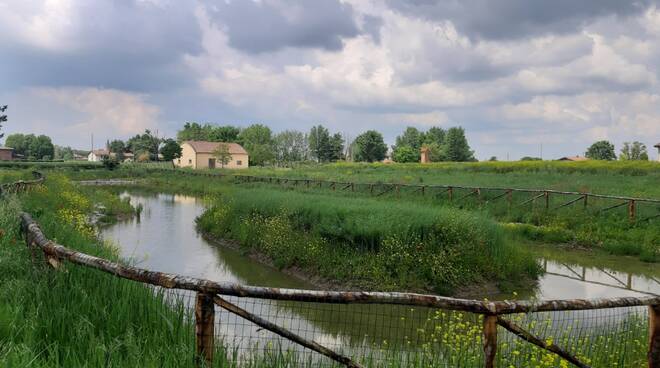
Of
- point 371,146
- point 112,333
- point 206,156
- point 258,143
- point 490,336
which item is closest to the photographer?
point 490,336

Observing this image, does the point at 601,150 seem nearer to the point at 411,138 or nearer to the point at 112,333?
the point at 411,138

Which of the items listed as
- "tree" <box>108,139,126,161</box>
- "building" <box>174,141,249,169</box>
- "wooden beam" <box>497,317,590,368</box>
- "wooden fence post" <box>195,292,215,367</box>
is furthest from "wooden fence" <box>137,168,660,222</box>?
"tree" <box>108,139,126,161</box>

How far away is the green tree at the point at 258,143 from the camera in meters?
103

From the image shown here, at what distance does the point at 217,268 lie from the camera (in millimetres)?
14625

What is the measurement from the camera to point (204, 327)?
3729 millimetres

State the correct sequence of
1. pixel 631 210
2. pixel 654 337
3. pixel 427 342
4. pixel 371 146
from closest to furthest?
pixel 654 337, pixel 427 342, pixel 631 210, pixel 371 146

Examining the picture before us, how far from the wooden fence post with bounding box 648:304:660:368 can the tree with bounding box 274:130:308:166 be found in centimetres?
11518

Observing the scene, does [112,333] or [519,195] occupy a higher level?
[519,195]

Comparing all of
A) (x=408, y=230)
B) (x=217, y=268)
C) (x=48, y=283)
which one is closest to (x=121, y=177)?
(x=217, y=268)

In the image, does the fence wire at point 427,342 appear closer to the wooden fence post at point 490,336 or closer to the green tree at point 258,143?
the wooden fence post at point 490,336

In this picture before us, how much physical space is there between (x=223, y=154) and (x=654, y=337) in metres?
84.7

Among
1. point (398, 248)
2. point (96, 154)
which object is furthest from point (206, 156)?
point (96, 154)

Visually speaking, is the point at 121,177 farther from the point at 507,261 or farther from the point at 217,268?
the point at 507,261

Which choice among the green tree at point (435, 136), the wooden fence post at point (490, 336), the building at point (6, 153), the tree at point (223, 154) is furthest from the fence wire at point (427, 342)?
the building at point (6, 153)
